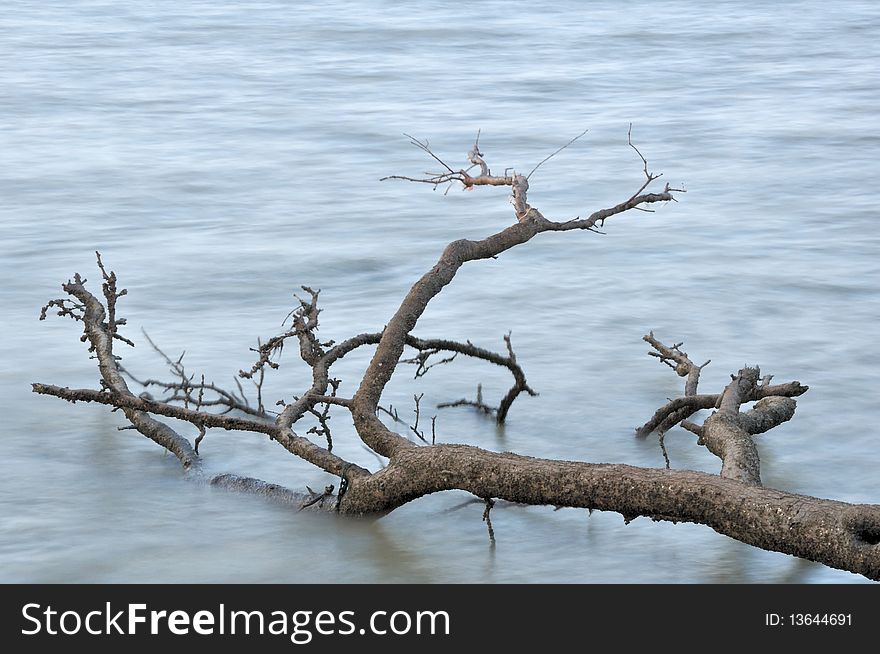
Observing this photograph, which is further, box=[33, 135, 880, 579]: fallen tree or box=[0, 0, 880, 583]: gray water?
box=[0, 0, 880, 583]: gray water

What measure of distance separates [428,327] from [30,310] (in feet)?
6.61

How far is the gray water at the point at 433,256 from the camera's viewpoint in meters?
4.09

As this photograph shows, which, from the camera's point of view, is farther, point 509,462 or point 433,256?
point 433,256

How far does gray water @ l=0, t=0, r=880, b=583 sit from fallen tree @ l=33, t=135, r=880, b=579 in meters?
0.15

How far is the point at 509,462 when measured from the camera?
360cm

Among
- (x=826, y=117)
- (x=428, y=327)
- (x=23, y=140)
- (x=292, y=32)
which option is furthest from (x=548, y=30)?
(x=428, y=327)

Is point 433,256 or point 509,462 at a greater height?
point 433,256

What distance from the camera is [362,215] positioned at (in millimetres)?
9039

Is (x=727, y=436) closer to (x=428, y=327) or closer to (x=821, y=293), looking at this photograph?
(x=428, y=327)

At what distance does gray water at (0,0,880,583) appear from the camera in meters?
4.09

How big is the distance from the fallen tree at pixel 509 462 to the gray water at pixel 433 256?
15cm

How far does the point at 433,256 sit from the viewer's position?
8023 millimetres

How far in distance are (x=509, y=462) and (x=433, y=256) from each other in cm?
450

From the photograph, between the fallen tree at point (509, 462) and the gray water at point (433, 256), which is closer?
the fallen tree at point (509, 462)
